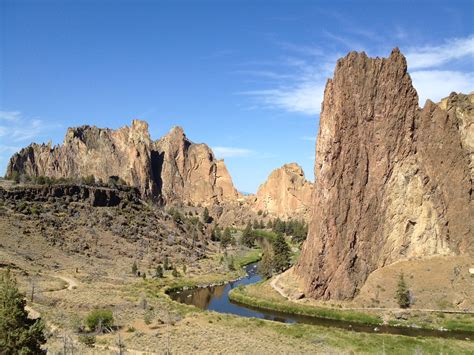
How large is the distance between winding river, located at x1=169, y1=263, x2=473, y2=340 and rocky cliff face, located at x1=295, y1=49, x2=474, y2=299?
7.96m

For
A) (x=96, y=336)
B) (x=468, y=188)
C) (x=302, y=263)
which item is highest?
(x=468, y=188)

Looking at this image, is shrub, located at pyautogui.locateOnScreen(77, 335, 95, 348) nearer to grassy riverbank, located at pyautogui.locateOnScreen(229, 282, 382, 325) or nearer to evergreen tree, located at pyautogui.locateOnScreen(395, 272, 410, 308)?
grassy riverbank, located at pyautogui.locateOnScreen(229, 282, 382, 325)

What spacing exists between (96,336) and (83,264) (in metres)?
49.7

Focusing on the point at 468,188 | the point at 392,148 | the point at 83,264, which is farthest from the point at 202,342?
the point at 83,264

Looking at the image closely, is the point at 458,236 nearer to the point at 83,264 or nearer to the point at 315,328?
the point at 315,328

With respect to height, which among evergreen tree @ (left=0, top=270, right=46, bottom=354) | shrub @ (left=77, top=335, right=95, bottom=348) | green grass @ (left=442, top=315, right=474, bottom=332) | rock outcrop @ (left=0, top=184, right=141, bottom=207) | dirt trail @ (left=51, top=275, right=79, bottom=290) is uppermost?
rock outcrop @ (left=0, top=184, right=141, bottom=207)

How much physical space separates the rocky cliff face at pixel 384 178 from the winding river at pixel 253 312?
26.1 ft

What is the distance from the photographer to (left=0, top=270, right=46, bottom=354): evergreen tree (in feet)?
92.4

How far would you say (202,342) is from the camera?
46.7 metres

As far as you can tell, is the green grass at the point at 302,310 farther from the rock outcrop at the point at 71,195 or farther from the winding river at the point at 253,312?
the rock outcrop at the point at 71,195

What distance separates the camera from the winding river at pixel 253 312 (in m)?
54.1

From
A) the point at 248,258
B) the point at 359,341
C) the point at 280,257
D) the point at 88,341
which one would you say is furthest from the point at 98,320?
the point at 248,258

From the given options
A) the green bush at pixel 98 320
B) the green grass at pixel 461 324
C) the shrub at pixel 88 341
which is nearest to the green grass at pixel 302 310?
the green grass at pixel 461 324

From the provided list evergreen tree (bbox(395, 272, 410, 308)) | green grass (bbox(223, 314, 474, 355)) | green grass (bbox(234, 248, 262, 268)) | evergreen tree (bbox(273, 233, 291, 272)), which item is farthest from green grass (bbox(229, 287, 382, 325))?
green grass (bbox(234, 248, 262, 268))
